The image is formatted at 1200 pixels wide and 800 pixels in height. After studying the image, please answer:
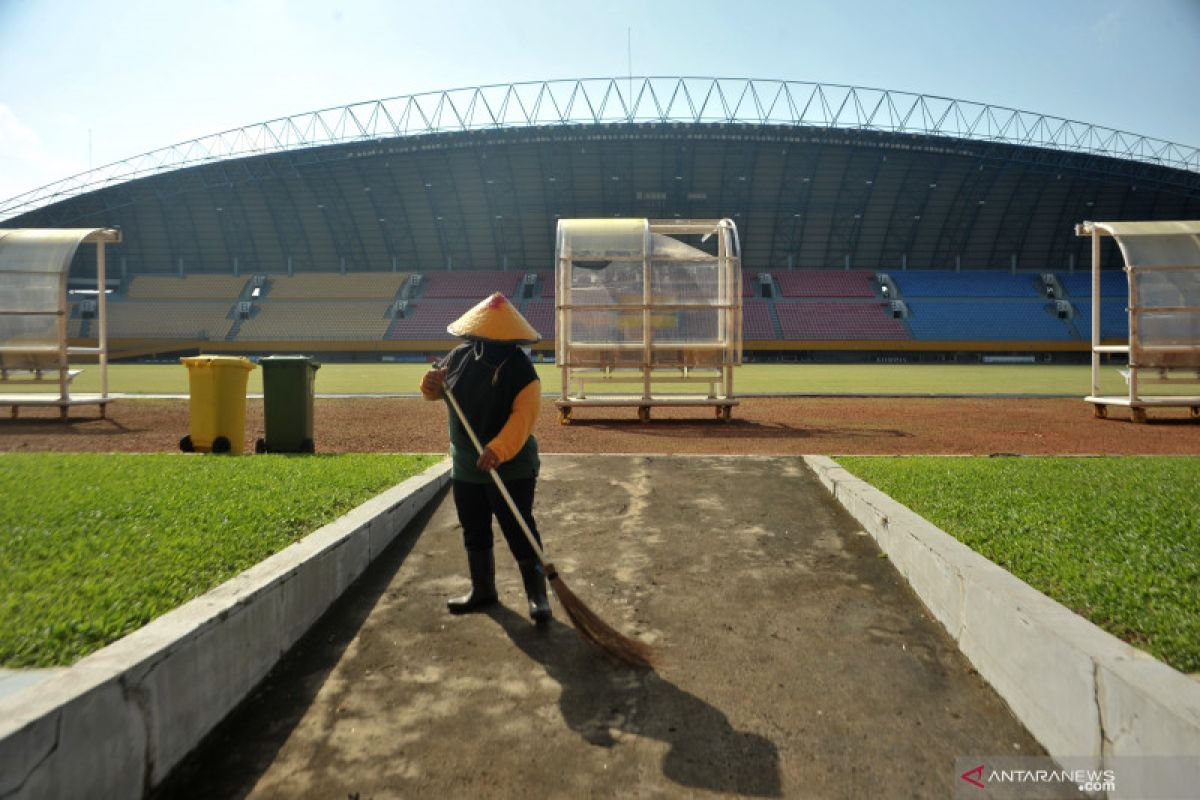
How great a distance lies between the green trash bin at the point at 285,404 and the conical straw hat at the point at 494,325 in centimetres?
494

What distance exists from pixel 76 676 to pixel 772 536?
4.21 metres

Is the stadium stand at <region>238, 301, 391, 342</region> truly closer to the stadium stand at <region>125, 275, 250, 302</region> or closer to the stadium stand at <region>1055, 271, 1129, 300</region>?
the stadium stand at <region>125, 275, 250, 302</region>

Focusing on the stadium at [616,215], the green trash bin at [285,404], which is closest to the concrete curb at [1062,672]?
the green trash bin at [285,404]

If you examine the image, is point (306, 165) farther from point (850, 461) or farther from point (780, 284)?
point (850, 461)

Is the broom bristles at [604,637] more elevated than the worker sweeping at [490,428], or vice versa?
the worker sweeping at [490,428]

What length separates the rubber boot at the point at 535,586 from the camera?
3.81 metres

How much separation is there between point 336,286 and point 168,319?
1232cm

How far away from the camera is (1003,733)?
2.71 m

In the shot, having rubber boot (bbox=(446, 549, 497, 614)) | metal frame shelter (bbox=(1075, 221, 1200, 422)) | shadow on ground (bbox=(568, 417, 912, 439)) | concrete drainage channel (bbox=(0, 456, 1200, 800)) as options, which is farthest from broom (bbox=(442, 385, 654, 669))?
metal frame shelter (bbox=(1075, 221, 1200, 422))

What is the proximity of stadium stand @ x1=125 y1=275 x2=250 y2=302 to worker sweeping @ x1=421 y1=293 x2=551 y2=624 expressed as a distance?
58734 mm

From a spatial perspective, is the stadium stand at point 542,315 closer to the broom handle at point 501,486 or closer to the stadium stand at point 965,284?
the stadium stand at point 965,284

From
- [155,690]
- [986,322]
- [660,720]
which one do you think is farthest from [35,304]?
[986,322]

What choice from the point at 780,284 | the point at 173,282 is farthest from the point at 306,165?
the point at 780,284

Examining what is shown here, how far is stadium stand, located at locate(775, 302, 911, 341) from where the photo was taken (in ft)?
164
